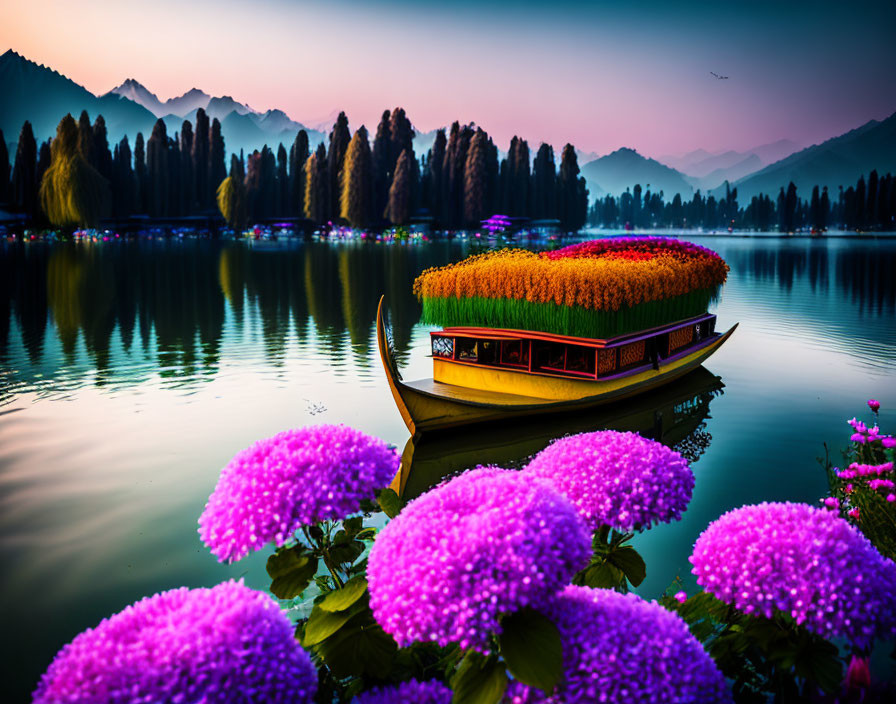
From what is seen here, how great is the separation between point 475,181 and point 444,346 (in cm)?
9997

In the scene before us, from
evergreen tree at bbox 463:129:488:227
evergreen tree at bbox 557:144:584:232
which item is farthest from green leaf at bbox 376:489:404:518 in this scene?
evergreen tree at bbox 557:144:584:232

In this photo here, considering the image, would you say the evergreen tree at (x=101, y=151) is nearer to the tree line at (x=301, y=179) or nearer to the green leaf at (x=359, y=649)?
the tree line at (x=301, y=179)

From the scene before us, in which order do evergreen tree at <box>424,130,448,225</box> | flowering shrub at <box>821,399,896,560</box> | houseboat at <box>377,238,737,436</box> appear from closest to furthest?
1. flowering shrub at <box>821,399,896,560</box>
2. houseboat at <box>377,238,737,436</box>
3. evergreen tree at <box>424,130,448,225</box>

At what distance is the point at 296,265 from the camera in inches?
2544

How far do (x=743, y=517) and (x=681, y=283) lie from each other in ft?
52.0

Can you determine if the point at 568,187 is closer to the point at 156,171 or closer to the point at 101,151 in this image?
the point at 156,171

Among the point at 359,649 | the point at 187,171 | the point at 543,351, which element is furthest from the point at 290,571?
the point at 187,171

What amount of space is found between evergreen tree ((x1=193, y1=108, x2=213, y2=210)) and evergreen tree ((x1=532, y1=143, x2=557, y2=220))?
56.8m

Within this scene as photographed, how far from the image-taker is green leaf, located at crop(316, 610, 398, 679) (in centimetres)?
324

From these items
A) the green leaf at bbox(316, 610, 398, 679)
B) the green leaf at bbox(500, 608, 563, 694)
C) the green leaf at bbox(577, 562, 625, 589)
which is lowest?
the green leaf at bbox(316, 610, 398, 679)

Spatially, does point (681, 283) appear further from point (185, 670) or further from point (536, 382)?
point (185, 670)

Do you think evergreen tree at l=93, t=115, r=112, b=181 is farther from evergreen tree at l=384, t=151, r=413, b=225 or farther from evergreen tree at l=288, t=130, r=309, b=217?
evergreen tree at l=384, t=151, r=413, b=225

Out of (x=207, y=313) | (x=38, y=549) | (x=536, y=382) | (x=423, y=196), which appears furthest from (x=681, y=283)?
(x=423, y=196)

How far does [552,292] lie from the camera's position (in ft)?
49.6
